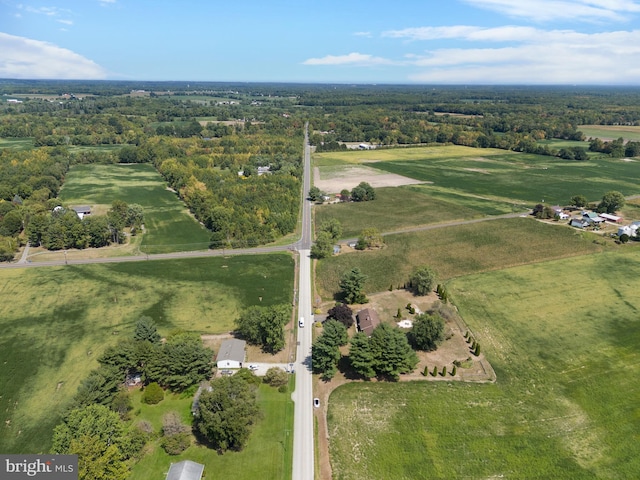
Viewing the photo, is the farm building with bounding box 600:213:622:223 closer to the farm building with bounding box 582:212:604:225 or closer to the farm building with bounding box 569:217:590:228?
the farm building with bounding box 582:212:604:225

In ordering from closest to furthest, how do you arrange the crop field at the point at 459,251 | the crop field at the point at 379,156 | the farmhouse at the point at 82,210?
the crop field at the point at 459,251, the farmhouse at the point at 82,210, the crop field at the point at 379,156

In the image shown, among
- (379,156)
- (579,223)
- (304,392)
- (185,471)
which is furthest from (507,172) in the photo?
(185,471)

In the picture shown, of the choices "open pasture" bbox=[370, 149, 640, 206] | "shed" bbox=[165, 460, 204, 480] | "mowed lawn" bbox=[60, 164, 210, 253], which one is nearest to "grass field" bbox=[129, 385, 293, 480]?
"shed" bbox=[165, 460, 204, 480]

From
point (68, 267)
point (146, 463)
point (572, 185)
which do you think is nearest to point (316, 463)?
point (146, 463)

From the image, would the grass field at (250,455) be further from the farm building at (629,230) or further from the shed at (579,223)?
the shed at (579,223)

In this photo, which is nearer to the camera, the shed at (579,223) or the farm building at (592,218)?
the shed at (579,223)

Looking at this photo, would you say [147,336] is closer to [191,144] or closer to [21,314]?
[21,314]

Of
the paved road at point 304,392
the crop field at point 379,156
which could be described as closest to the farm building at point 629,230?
the paved road at point 304,392

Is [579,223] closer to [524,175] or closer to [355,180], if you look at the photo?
[524,175]
